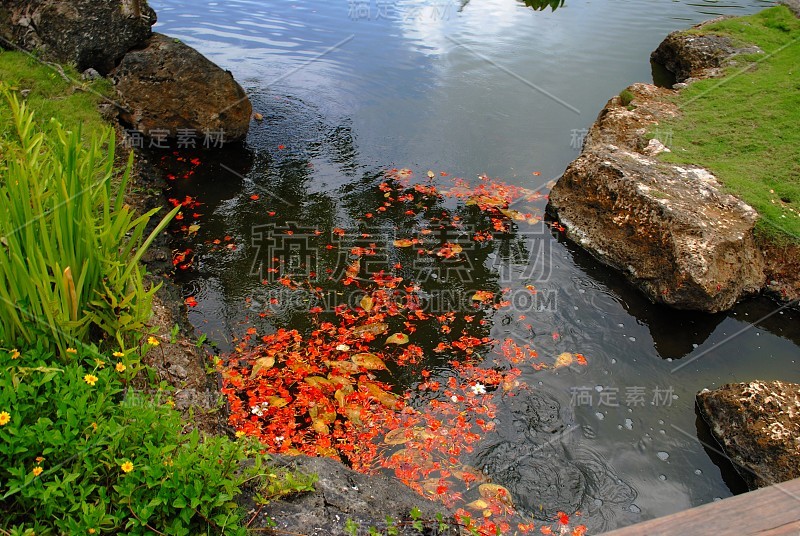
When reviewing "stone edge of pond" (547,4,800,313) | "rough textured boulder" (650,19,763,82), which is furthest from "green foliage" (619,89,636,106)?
"rough textured boulder" (650,19,763,82)

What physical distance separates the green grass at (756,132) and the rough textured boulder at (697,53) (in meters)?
0.24

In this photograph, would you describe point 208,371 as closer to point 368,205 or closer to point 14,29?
point 368,205

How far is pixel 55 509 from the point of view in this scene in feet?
7.50

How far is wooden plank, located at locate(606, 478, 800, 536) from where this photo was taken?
83.0 inches

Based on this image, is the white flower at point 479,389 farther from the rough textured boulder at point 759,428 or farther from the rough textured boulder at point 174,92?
the rough textured boulder at point 174,92

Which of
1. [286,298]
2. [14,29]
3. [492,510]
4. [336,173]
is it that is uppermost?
[14,29]

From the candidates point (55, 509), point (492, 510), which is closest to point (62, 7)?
point (55, 509)

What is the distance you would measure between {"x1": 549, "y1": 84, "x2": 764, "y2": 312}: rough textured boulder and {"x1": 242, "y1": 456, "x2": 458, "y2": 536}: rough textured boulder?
3266 millimetres

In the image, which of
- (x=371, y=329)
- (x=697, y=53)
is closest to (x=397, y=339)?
(x=371, y=329)

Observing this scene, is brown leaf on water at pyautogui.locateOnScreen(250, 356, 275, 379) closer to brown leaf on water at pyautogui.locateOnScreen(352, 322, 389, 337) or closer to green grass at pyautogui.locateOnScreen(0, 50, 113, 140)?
brown leaf on water at pyautogui.locateOnScreen(352, 322, 389, 337)

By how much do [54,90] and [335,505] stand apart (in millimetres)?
5807

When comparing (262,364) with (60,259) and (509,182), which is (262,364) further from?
(509,182)

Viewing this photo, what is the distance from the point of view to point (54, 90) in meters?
6.46

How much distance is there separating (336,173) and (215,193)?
140 centimetres
